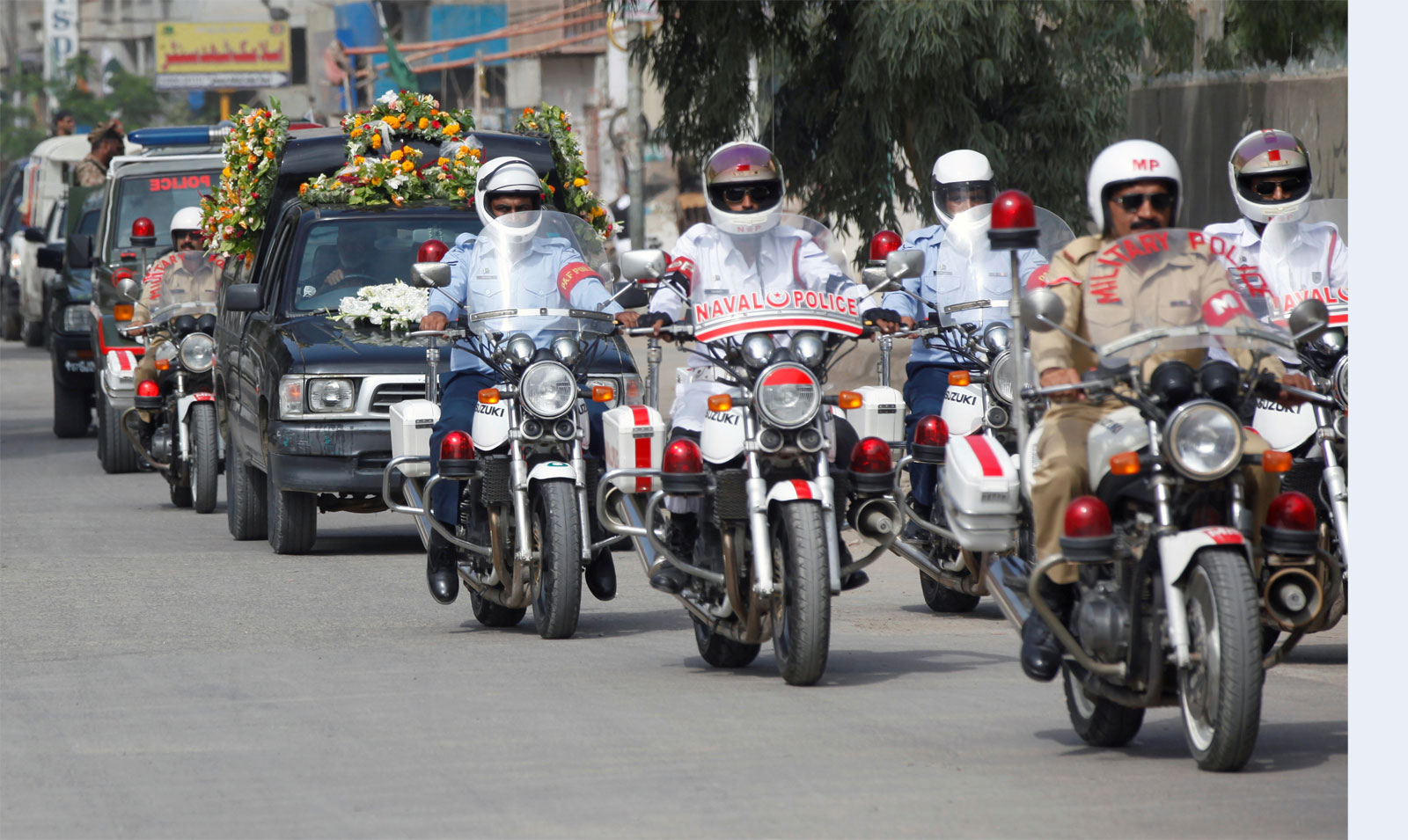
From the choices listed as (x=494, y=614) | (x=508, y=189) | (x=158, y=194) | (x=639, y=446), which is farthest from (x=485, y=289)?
(x=158, y=194)

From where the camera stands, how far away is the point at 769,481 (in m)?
7.74

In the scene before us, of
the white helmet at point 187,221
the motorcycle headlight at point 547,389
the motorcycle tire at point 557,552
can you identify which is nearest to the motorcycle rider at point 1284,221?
the motorcycle headlight at point 547,389

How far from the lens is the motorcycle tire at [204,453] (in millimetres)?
14508

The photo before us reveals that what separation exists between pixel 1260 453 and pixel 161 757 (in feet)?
10.8

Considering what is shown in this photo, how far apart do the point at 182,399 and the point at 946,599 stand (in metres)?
6.49

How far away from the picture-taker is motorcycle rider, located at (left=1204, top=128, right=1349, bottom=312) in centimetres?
861

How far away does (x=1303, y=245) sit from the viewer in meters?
8.70

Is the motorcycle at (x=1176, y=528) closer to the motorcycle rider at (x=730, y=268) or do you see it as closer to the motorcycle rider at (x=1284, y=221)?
the motorcycle rider at (x=730, y=268)

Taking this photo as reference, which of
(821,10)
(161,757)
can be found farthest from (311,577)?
(821,10)

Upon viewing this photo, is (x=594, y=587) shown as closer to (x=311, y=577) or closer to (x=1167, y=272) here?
(x=311, y=577)

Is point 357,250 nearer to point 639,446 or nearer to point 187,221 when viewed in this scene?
point 187,221

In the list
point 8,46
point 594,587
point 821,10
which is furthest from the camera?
point 8,46

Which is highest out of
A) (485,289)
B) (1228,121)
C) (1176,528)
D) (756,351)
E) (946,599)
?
(1228,121)

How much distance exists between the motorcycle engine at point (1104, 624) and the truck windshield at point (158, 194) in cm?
1371
